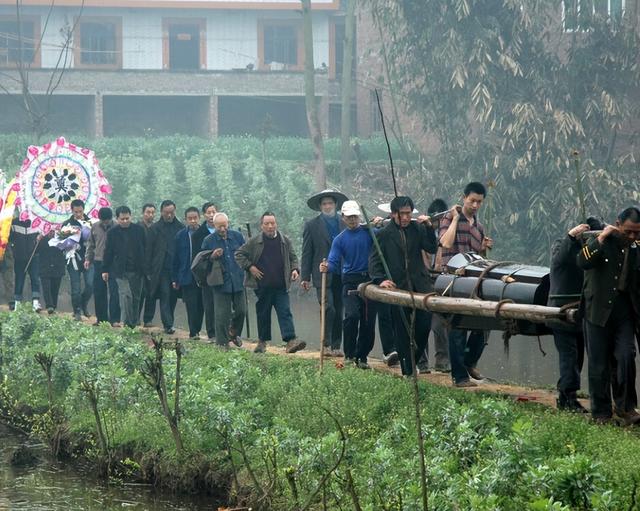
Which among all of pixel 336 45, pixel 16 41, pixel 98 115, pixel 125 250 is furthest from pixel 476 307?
pixel 16 41

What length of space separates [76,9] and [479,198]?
34558 mm

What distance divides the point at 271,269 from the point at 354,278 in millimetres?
1735

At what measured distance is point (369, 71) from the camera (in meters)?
42.8

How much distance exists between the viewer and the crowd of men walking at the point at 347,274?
10969mm

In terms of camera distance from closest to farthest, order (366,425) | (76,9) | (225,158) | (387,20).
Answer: (366,425) → (387,20) → (225,158) → (76,9)

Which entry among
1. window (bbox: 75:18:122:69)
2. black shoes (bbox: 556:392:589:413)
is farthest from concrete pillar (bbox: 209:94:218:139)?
black shoes (bbox: 556:392:589:413)

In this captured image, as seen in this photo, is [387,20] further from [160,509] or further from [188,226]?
[160,509]

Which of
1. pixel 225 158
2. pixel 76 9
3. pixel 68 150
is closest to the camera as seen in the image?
pixel 68 150

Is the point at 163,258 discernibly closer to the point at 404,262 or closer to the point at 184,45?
the point at 404,262

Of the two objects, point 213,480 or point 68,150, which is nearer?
point 213,480

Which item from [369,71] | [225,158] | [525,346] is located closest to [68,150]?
[525,346]

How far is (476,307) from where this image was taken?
11758 mm

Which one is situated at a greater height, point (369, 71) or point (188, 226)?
point (369, 71)

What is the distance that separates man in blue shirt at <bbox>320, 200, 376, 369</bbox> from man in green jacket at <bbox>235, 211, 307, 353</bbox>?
140cm
